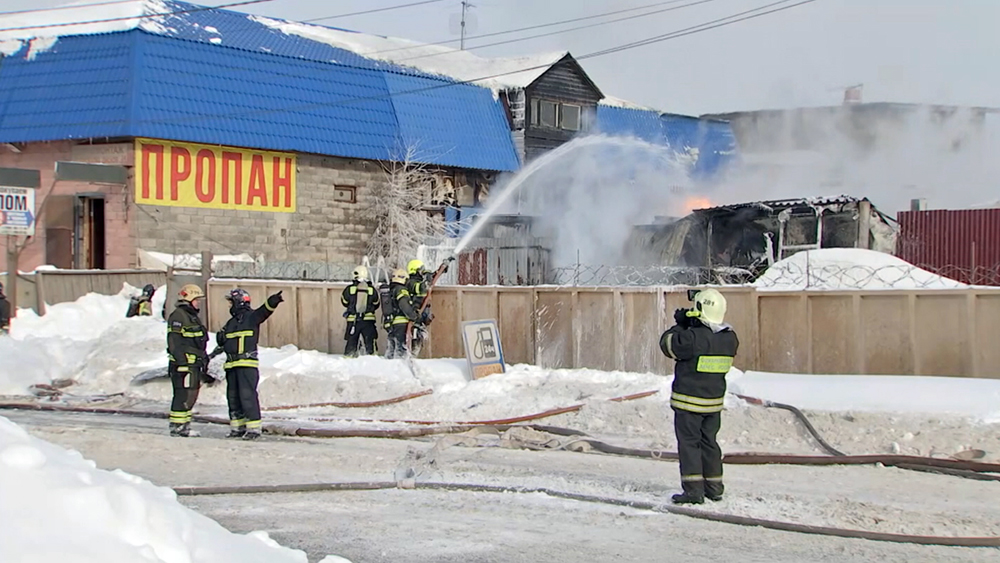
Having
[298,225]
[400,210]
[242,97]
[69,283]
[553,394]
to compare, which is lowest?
[553,394]

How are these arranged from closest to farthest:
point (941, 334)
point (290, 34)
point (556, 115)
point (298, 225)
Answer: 1. point (941, 334)
2. point (298, 225)
3. point (290, 34)
4. point (556, 115)

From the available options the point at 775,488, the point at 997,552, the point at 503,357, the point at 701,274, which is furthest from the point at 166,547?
the point at 701,274

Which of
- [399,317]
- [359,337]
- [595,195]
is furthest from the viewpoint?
[595,195]

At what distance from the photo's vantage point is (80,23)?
2997 centimetres

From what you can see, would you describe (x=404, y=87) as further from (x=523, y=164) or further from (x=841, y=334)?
(x=841, y=334)

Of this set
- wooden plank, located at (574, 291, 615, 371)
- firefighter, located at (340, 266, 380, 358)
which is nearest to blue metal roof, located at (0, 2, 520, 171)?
firefighter, located at (340, 266, 380, 358)

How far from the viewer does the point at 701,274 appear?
2112 cm

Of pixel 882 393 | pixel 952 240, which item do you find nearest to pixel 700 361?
pixel 882 393

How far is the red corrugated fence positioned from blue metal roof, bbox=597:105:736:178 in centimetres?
1704

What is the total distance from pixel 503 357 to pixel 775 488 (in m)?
8.01

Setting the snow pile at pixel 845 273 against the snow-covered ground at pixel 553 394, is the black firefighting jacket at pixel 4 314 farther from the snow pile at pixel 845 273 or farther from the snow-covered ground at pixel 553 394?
the snow pile at pixel 845 273

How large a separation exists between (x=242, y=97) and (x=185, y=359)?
64.5ft

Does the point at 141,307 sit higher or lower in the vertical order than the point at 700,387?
higher

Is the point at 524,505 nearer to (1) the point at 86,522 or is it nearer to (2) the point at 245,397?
(1) the point at 86,522
